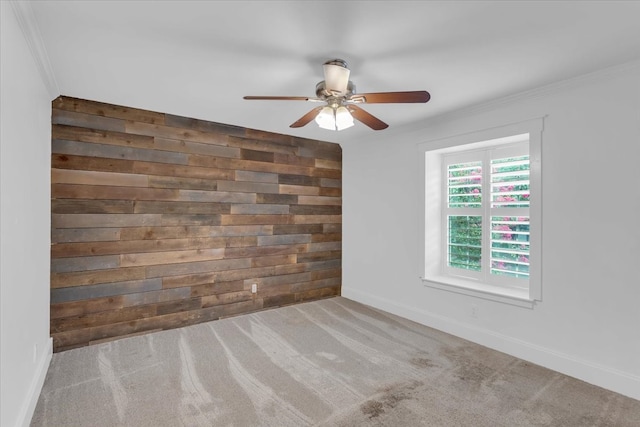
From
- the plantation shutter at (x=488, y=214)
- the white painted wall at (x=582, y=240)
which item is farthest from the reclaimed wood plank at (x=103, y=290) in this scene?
the plantation shutter at (x=488, y=214)

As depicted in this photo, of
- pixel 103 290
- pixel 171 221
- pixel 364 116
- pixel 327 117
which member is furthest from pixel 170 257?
pixel 364 116

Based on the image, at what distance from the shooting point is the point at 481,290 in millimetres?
3223

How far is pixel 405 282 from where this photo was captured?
4.02 meters

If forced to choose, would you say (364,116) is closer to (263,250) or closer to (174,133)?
(174,133)

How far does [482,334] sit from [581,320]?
860mm

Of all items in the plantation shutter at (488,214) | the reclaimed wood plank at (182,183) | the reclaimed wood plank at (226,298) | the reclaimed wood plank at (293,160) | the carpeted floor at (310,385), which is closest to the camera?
the carpeted floor at (310,385)

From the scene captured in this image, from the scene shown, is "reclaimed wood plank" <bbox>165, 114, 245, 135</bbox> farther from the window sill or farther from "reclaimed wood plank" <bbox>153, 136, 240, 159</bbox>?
the window sill

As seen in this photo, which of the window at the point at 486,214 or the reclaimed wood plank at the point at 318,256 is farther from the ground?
the window at the point at 486,214

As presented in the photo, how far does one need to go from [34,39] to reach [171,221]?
2.00 m

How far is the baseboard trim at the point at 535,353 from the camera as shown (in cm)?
235

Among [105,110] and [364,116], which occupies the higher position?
[105,110]

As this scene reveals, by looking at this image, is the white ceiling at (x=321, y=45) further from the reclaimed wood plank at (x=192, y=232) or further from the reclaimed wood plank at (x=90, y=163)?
the reclaimed wood plank at (x=192, y=232)

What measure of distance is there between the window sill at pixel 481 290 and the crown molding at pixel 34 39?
3918mm

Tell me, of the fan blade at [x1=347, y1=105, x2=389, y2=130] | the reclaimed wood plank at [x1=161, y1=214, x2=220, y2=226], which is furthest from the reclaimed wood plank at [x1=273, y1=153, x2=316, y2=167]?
the fan blade at [x1=347, y1=105, x2=389, y2=130]
